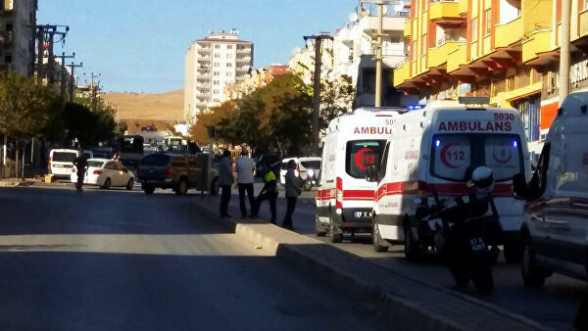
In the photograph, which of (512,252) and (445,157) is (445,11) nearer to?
(512,252)

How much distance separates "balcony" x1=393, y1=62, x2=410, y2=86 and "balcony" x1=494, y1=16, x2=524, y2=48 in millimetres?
17615

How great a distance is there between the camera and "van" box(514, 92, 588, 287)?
12844 millimetres

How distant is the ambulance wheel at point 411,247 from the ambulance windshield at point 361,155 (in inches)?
148

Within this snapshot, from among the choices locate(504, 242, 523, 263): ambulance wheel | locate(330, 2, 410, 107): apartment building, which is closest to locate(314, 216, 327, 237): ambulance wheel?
locate(504, 242, 523, 263): ambulance wheel

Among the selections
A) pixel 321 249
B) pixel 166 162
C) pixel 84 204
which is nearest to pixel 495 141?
pixel 321 249

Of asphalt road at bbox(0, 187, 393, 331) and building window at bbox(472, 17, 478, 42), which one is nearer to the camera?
asphalt road at bbox(0, 187, 393, 331)

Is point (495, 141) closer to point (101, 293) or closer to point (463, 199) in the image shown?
point (463, 199)

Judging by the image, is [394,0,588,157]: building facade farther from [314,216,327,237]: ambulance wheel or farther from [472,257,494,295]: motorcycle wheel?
[472,257,494,295]: motorcycle wheel

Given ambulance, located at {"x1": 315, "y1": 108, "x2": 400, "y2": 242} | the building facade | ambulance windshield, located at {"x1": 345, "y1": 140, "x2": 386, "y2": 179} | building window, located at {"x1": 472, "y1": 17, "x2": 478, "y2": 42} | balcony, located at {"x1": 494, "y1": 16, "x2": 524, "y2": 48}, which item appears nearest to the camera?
ambulance, located at {"x1": 315, "y1": 108, "x2": 400, "y2": 242}

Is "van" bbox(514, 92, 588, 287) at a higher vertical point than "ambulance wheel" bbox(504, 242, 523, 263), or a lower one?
higher

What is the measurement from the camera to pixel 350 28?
318 ft

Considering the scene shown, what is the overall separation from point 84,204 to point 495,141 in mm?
23286

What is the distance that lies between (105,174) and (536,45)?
84.3 feet

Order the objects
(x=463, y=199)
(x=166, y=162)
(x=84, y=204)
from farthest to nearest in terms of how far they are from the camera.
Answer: (x=166, y=162), (x=84, y=204), (x=463, y=199)
